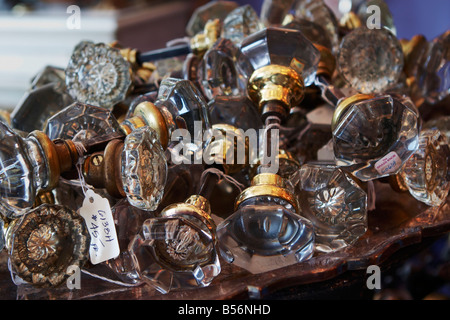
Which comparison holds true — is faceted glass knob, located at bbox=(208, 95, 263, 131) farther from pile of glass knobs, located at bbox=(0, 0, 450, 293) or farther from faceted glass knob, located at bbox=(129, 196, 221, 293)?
faceted glass knob, located at bbox=(129, 196, 221, 293)

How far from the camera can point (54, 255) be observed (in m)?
0.57

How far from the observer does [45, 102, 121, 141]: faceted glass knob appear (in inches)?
25.6

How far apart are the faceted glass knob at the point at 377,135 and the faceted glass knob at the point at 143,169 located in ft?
0.65

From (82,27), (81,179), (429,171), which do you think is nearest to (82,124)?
(81,179)

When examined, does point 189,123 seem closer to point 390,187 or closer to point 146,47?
point 390,187

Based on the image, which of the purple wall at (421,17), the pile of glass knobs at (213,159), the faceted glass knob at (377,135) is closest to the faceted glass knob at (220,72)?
the pile of glass knobs at (213,159)

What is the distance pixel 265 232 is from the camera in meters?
0.57

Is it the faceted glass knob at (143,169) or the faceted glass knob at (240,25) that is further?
the faceted glass knob at (240,25)

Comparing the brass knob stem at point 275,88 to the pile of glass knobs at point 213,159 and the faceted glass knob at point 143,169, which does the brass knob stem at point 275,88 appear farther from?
the faceted glass knob at point 143,169

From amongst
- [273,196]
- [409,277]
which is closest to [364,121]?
[273,196]

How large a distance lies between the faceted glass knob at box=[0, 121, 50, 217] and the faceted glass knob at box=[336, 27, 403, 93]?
0.47 metres

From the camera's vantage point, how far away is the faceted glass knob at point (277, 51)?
72 cm

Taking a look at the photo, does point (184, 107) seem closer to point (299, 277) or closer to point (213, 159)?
point (213, 159)

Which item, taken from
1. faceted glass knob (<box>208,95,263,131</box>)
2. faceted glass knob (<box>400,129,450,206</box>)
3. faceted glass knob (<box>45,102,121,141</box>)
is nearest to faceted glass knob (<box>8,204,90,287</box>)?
faceted glass knob (<box>45,102,121,141</box>)
